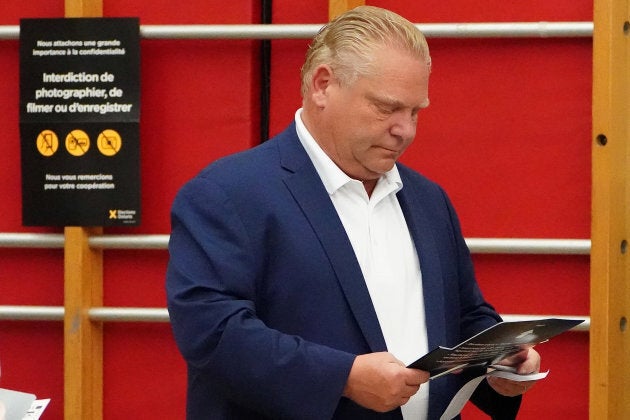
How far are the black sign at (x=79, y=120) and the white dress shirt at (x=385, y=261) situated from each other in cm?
109

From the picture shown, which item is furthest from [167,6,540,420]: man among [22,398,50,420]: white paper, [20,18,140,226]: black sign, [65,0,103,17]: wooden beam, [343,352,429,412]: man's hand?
[65,0,103,17]: wooden beam

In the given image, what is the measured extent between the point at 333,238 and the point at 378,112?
261mm

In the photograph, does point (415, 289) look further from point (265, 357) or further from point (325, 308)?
point (265, 357)

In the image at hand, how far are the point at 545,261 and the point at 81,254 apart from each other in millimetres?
1304

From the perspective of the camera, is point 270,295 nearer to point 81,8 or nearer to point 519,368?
point 519,368

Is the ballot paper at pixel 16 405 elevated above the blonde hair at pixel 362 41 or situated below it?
below

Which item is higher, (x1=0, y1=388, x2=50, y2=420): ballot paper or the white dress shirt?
the white dress shirt

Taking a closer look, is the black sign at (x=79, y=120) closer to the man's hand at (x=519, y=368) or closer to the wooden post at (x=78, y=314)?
the wooden post at (x=78, y=314)

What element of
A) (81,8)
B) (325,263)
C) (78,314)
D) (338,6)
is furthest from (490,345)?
(81,8)

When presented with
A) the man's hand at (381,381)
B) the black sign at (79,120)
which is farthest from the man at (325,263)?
the black sign at (79,120)

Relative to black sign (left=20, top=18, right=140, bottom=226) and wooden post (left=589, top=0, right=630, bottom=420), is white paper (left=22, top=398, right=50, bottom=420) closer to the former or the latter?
black sign (left=20, top=18, right=140, bottom=226)

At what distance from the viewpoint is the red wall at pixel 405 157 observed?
3.30m

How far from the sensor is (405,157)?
10.9ft

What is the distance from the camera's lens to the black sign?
336cm
